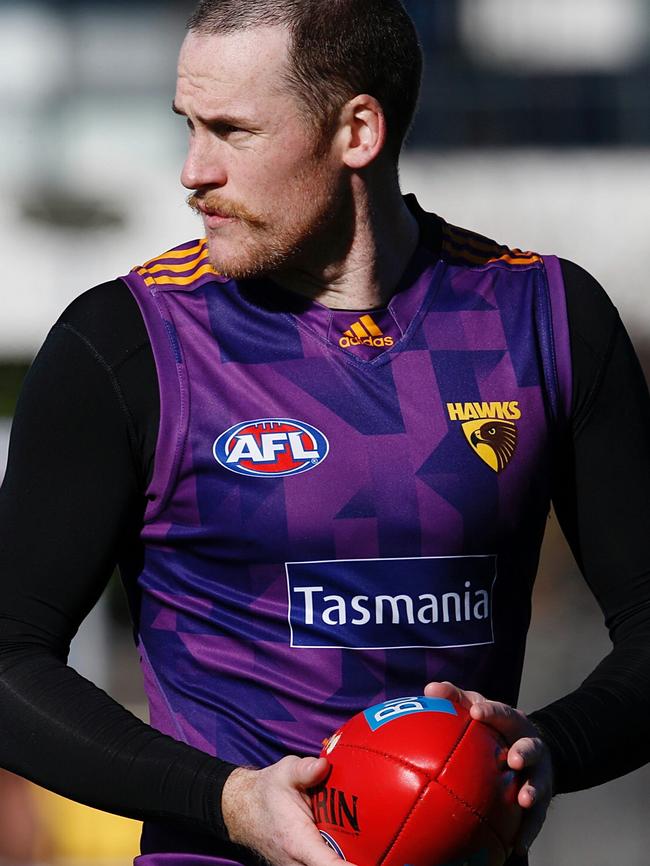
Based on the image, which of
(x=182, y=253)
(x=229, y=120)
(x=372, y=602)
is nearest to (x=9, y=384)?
(x=182, y=253)

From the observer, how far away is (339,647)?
225cm

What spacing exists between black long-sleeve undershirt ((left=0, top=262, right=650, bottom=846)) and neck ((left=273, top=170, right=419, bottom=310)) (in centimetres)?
31

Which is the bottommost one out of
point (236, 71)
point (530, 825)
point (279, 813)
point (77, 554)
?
point (530, 825)

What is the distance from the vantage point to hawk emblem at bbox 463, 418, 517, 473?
2.33 meters

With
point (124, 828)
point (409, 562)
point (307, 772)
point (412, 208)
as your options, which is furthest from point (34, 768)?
point (124, 828)

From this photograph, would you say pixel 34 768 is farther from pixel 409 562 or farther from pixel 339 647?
pixel 409 562

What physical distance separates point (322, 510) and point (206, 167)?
57 centimetres

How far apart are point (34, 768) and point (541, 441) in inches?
36.8

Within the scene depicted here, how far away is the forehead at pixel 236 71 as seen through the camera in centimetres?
229

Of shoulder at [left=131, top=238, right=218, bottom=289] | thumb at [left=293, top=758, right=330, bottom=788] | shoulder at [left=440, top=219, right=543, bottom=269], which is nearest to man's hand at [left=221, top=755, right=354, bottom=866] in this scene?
thumb at [left=293, top=758, right=330, bottom=788]

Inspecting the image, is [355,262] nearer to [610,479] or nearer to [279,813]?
[610,479]

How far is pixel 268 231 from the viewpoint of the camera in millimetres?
2330

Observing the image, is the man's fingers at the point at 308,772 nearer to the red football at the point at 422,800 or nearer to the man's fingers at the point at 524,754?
the red football at the point at 422,800

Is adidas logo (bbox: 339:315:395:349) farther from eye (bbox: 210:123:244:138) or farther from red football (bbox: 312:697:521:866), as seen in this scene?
red football (bbox: 312:697:521:866)
